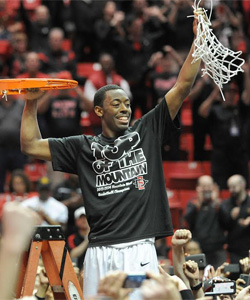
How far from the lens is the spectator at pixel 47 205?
974 cm

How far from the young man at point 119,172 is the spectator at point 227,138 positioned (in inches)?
254

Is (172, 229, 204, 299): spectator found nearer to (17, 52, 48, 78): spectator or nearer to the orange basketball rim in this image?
the orange basketball rim

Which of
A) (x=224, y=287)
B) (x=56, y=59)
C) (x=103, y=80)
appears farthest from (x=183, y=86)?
(x=56, y=59)

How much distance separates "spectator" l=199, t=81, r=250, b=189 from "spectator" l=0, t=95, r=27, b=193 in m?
2.68

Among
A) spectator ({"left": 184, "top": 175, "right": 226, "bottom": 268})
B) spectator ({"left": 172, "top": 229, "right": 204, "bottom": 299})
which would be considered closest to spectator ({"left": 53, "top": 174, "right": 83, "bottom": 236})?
spectator ({"left": 184, "top": 175, "right": 226, "bottom": 268})

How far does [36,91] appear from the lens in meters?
5.19

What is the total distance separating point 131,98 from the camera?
488 inches

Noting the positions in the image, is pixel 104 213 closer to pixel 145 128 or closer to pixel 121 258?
pixel 121 258

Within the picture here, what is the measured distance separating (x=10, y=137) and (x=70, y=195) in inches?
54.5

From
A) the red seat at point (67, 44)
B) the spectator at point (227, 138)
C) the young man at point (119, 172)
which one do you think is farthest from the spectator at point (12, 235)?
the red seat at point (67, 44)

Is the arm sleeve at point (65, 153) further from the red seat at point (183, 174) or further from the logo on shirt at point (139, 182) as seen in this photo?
the red seat at point (183, 174)

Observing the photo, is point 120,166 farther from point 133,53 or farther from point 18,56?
point 18,56

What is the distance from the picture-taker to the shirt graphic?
195 inches

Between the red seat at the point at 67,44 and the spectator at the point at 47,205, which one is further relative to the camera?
the red seat at the point at 67,44
